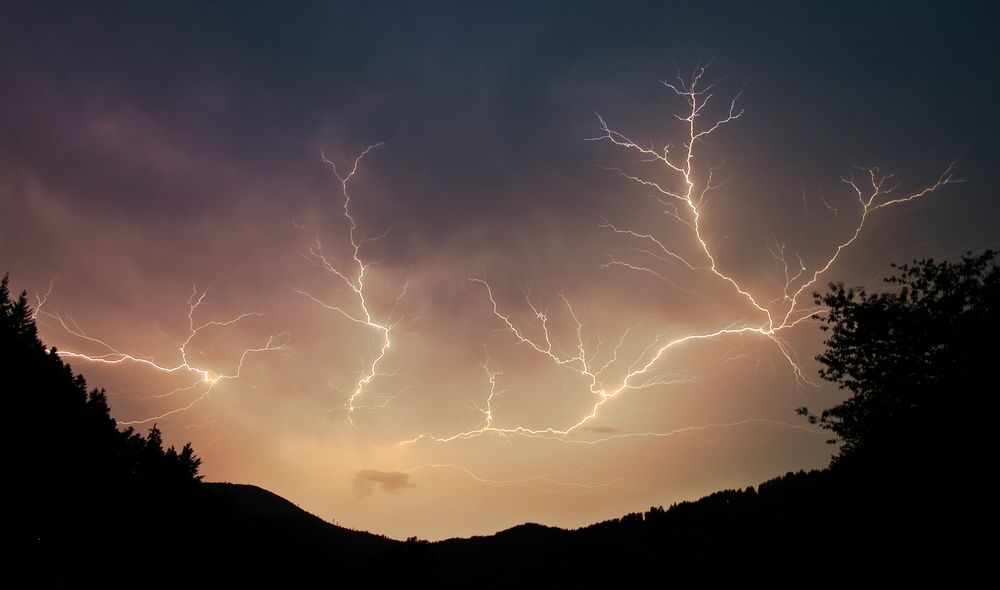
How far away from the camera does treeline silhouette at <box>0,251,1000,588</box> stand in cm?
639

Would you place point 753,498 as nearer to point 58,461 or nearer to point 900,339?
point 900,339

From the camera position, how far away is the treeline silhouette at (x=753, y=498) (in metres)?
6.39

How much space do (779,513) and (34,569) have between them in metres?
22.0

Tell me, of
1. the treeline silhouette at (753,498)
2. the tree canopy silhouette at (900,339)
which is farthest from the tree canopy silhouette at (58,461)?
the tree canopy silhouette at (900,339)

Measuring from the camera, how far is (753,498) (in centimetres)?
2528

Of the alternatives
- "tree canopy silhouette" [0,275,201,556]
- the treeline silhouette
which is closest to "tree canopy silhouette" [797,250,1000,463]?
the treeline silhouette

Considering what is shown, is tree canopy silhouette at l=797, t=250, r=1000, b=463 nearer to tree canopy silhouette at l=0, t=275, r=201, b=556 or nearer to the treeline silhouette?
the treeline silhouette

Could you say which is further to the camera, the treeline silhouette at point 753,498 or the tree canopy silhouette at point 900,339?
the tree canopy silhouette at point 900,339

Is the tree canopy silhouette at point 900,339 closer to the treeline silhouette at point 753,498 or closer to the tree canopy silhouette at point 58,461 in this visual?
the treeline silhouette at point 753,498

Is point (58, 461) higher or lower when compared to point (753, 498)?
lower

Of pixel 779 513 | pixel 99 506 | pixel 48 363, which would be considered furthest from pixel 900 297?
pixel 48 363

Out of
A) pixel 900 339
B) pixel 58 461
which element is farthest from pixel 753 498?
pixel 58 461

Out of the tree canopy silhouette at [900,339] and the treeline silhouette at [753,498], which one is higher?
the tree canopy silhouette at [900,339]

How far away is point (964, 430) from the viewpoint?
641 cm
